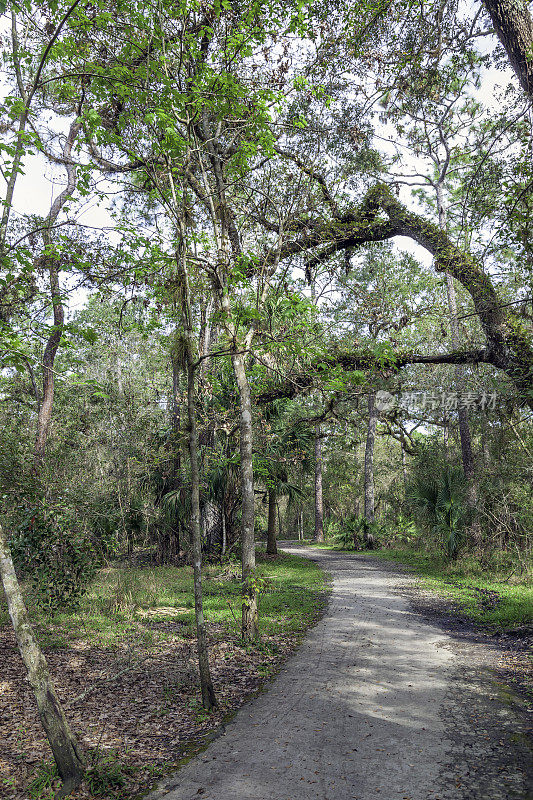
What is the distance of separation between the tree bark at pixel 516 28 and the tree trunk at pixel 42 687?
796cm

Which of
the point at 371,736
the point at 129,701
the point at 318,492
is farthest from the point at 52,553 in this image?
the point at 318,492

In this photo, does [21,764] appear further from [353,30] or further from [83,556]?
[353,30]

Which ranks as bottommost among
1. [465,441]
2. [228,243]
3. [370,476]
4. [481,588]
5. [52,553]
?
[481,588]

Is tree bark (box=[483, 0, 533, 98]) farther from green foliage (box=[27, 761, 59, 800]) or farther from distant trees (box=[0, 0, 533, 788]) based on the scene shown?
green foliage (box=[27, 761, 59, 800])

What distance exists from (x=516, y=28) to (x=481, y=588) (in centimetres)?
1082

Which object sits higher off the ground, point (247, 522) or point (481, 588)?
point (247, 522)

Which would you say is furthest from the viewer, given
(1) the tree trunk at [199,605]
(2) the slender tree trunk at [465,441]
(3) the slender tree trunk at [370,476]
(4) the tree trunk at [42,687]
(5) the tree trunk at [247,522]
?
(3) the slender tree trunk at [370,476]

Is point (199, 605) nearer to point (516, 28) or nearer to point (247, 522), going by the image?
point (247, 522)

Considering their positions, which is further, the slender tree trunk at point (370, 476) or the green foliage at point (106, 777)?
the slender tree trunk at point (370, 476)

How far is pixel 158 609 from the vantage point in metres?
9.79

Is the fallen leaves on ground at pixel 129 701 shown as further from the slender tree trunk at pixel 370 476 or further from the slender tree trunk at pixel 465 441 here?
the slender tree trunk at pixel 370 476

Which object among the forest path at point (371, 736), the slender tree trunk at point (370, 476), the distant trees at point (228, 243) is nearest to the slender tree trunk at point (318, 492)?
the slender tree trunk at point (370, 476)

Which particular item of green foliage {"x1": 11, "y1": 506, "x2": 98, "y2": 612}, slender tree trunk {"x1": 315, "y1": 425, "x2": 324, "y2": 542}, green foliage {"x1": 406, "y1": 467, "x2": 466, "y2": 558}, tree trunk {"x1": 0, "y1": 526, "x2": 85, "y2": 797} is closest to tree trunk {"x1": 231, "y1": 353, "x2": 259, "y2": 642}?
green foliage {"x1": 11, "y1": 506, "x2": 98, "y2": 612}

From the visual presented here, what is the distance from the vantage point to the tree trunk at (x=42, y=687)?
3457 mm
